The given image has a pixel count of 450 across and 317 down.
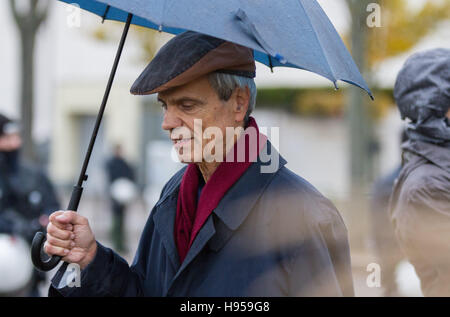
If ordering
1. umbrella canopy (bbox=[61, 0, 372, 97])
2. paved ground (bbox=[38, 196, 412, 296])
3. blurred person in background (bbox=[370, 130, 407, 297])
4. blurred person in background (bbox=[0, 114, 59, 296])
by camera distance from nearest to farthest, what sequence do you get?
umbrella canopy (bbox=[61, 0, 372, 97]) < blurred person in background (bbox=[0, 114, 59, 296]) < blurred person in background (bbox=[370, 130, 407, 297]) < paved ground (bbox=[38, 196, 412, 296])

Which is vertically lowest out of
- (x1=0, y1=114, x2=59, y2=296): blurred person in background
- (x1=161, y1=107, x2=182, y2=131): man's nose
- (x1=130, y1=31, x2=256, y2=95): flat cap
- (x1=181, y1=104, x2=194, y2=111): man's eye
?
(x1=0, y1=114, x2=59, y2=296): blurred person in background

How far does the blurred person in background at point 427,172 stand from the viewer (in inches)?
115

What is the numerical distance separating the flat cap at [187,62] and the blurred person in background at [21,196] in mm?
3472

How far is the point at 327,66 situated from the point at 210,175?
58cm

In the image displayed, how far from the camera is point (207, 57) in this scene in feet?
7.57

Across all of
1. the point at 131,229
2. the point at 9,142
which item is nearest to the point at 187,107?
the point at 9,142

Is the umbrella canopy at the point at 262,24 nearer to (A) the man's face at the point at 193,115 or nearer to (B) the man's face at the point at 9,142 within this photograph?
(A) the man's face at the point at 193,115

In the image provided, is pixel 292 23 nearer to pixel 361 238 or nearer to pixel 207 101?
pixel 207 101

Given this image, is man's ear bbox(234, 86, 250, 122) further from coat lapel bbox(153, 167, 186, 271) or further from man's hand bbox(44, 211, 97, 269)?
man's hand bbox(44, 211, 97, 269)

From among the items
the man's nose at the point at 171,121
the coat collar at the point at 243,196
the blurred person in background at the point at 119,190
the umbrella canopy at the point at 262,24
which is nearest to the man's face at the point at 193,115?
the man's nose at the point at 171,121

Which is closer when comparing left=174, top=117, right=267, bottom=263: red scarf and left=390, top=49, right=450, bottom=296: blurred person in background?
left=174, top=117, right=267, bottom=263: red scarf

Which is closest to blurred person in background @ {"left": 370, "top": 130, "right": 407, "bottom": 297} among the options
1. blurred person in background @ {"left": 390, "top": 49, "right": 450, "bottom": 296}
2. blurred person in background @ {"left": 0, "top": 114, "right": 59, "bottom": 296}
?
blurred person in background @ {"left": 0, "top": 114, "right": 59, "bottom": 296}

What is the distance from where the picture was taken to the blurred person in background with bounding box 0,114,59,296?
5.46 metres
